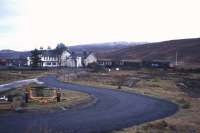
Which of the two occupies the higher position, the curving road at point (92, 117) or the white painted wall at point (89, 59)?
the white painted wall at point (89, 59)

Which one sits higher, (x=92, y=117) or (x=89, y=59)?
(x=89, y=59)

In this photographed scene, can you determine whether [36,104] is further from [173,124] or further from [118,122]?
[173,124]

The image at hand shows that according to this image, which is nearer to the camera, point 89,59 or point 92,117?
point 92,117

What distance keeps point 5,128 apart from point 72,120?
5575 mm

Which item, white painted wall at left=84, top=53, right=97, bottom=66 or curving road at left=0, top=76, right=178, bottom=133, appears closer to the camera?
curving road at left=0, top=76, right=178, bottom=133

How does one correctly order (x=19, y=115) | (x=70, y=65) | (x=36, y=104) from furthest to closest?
(x=70, y=65)
(x=36, y=104)
(x=19, y=115)

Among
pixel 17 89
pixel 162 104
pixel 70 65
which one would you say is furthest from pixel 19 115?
pixel 70 65

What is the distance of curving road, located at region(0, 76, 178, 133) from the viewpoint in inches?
991

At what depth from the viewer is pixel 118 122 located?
92.3ft

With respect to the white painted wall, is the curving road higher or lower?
lower

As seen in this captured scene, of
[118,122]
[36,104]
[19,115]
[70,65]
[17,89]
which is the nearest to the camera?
[118,122]

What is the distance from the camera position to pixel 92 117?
30.3m

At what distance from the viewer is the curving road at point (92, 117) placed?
25.2 metres

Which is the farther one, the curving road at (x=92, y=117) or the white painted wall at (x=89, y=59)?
the white painted wall at (x=89, y=59)
